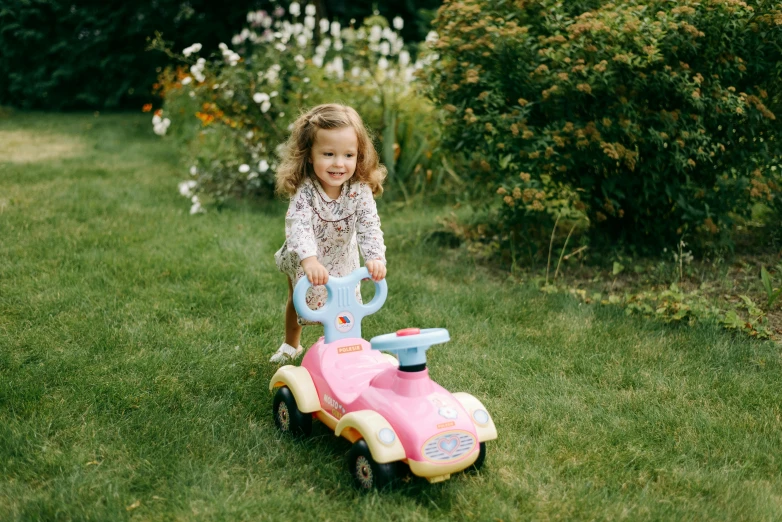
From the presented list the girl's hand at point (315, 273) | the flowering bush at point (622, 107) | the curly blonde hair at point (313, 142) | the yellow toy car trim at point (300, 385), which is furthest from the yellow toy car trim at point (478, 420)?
the flowering bush at point (622, 107)

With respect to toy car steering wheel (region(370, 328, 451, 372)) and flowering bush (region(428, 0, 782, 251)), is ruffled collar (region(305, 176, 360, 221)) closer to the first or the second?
toy car steering wheel (region(370, 328, 451, 372))

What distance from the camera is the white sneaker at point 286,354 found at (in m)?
3.65

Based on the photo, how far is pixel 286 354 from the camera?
12.0 ft

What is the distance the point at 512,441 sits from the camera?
9.77 feet

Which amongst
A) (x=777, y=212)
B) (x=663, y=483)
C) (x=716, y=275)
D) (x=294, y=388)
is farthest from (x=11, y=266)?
(x=777, y=212)

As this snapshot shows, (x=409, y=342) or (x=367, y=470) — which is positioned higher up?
(x=409, y=342)

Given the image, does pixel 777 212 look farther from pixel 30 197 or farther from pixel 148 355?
pixel 30 197

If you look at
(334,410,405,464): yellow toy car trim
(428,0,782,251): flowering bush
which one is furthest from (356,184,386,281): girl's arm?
(428,0,782,251): flowering bush

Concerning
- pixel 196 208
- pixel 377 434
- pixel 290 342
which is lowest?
pixel 290 342

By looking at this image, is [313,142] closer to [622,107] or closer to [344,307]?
[344,307]

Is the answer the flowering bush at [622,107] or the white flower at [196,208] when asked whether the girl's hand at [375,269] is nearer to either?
the flowering bush at [622,107]

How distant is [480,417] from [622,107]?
254cm

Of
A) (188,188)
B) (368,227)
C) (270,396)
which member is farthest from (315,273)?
(188,188)

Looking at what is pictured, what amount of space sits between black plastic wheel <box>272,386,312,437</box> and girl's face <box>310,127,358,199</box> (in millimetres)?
920
